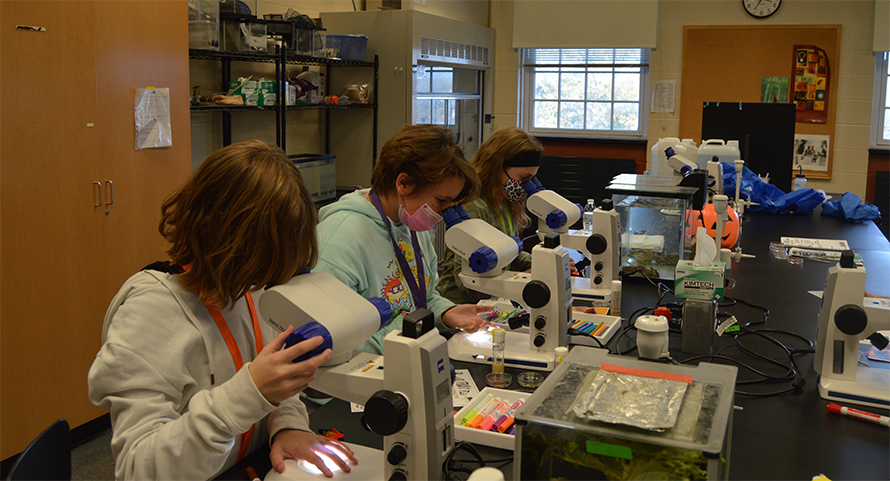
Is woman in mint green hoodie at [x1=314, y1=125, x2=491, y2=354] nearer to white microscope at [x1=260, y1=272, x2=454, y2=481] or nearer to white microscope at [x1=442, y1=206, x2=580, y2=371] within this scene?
white microscope at [x1=442, y1=206, x2=580, y2=371]

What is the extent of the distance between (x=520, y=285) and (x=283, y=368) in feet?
3.20

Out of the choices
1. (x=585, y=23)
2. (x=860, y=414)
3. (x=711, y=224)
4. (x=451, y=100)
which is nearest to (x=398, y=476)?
(x=860, y=414)

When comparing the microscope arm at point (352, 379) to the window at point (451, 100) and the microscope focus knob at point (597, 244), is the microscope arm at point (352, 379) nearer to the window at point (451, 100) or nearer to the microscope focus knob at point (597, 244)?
the microscope focus knob at point (597, 244)

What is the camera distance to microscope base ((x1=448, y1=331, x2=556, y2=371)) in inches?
69.9

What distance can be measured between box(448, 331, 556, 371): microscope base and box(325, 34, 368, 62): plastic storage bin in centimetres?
317

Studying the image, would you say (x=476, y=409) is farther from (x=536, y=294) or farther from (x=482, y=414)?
(x=536, y=294)

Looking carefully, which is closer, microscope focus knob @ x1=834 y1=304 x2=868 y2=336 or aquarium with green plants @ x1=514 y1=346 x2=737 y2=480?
aquarium with green plants @ x1=514 y1=346 x2=737 y2=480

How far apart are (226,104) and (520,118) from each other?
394 cm

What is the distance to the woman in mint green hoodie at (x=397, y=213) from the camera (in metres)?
1.75

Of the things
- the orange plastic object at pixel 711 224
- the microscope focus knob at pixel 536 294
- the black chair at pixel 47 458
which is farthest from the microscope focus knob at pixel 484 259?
the orange plastic object at pixel 711 224

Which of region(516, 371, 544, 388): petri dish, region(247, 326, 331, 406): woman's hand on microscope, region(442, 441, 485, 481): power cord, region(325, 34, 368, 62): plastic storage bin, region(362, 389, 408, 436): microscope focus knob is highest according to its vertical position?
region(325, 34, 368, 62): plastic storage bin

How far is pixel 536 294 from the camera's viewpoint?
1.78m

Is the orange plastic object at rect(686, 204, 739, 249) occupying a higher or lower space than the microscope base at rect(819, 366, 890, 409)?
higher

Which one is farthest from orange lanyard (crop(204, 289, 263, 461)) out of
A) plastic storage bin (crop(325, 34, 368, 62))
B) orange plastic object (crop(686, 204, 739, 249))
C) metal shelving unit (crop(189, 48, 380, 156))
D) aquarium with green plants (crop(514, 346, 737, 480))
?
plastic storage bin (crop(325, 34, 368, 62))
